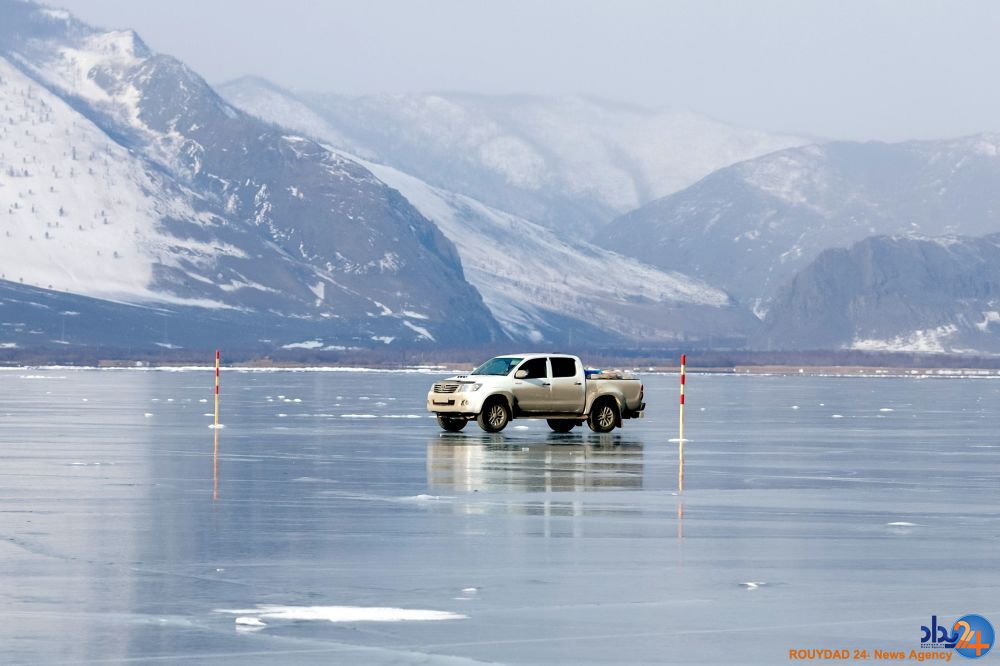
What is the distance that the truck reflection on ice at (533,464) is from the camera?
30.4 meters

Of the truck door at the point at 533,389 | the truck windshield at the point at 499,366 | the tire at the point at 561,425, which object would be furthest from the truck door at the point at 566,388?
the tire at the point at 561,425

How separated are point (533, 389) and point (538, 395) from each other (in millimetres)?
200

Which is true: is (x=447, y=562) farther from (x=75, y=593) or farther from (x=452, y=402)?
(x=452, y=402)

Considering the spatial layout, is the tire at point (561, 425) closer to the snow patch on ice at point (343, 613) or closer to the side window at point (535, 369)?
the side window at point (535, 369)

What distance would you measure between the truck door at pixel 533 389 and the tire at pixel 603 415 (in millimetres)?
1300

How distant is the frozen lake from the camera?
48.5 ft

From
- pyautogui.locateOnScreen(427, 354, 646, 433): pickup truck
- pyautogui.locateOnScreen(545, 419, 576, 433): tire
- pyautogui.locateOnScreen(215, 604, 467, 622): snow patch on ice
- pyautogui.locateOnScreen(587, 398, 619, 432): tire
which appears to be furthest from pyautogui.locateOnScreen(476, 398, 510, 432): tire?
pyautogui.locateOnScreen(215, 604, 467, 622): snow patch on ice

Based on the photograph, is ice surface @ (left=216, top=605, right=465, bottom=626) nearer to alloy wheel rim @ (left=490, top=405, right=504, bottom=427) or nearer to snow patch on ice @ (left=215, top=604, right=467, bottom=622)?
snow patch on ice @ (left=215, top=604, right=467, bottom=622)

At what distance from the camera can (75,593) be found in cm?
1697

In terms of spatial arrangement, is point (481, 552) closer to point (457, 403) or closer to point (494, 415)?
point (494, 415)

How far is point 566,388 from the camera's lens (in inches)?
1924

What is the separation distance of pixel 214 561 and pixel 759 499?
35.6 feet

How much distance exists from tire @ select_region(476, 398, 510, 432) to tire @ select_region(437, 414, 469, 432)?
1.41 m

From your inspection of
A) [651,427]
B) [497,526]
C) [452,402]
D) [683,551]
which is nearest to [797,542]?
[683,551]
